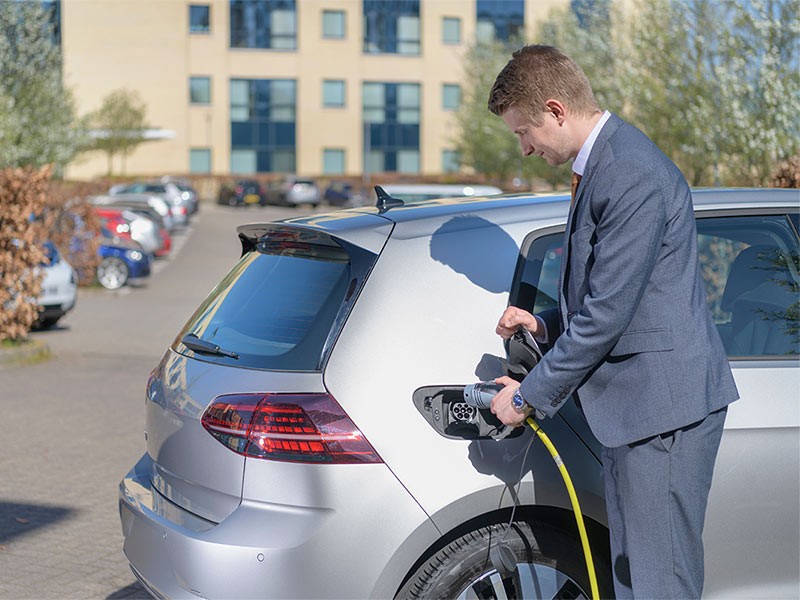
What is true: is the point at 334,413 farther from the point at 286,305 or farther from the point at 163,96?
the point at 163,96

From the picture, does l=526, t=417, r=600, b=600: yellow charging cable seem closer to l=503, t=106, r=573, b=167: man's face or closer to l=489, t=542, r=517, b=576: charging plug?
l=489, t=542, r=517, b=576: charging plug

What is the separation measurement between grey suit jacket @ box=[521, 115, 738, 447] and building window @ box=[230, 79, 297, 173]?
68.9 meters

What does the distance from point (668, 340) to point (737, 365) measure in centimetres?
63

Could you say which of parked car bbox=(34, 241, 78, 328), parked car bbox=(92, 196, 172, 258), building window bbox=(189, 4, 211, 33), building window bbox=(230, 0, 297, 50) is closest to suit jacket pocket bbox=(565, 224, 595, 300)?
parked car bbox=(34, 241, 78, 328)

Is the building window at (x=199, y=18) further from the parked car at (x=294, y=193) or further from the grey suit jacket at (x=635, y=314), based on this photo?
the grey suit jacket at (x=635, y=314)

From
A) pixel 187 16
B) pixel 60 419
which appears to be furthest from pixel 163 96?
pixel 60 419

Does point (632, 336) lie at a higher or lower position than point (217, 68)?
A: lower

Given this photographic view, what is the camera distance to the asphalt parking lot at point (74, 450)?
17.0ft

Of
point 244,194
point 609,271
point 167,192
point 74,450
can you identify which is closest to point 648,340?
point 609,271

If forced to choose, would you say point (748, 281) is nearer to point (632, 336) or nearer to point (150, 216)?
point (632, 336)

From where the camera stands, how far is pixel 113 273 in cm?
2225

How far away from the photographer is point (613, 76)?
24.9m

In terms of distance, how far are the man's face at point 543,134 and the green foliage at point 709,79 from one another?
7.82 metres

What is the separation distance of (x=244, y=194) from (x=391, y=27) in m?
17.0
